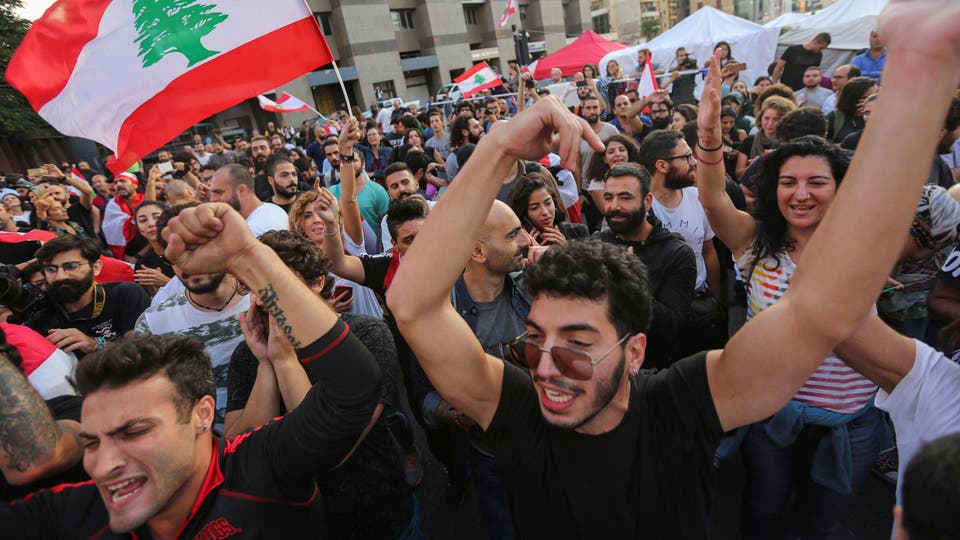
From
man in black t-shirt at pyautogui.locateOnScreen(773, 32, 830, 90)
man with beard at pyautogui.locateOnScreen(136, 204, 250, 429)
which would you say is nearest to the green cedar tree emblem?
man with beard at pyautogui.locateOnScreen(136, 204, 250, 429)

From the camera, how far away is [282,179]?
512cm

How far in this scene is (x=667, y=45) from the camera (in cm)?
1425

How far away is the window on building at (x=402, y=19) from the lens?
1517 inches

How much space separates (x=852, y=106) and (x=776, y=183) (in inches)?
138

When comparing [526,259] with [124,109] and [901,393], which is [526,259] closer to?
[901,393]

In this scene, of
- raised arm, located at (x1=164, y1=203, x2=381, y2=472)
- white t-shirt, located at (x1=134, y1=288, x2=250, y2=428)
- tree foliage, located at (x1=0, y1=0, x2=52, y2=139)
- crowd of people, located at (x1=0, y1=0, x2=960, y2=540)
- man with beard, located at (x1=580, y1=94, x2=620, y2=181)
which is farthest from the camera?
tree foliage, located at (x1=0, y1=0, x2=52, y2=139)

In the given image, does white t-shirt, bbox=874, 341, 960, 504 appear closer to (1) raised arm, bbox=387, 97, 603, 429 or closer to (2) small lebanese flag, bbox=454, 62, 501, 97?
(1) raised arm, bbox=387, 97, 603, 429

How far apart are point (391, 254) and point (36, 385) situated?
205cm

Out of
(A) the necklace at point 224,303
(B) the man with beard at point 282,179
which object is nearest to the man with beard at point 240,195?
(B) the man with beard at point 282,179

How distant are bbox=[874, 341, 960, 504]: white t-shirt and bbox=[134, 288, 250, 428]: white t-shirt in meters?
2.85

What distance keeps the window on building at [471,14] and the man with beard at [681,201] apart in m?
44.0

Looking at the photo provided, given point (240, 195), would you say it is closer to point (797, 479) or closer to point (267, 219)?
point (267, 219)

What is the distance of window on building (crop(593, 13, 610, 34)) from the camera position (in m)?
60.0

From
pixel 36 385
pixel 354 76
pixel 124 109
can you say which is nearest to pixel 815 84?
pixel 124 109
